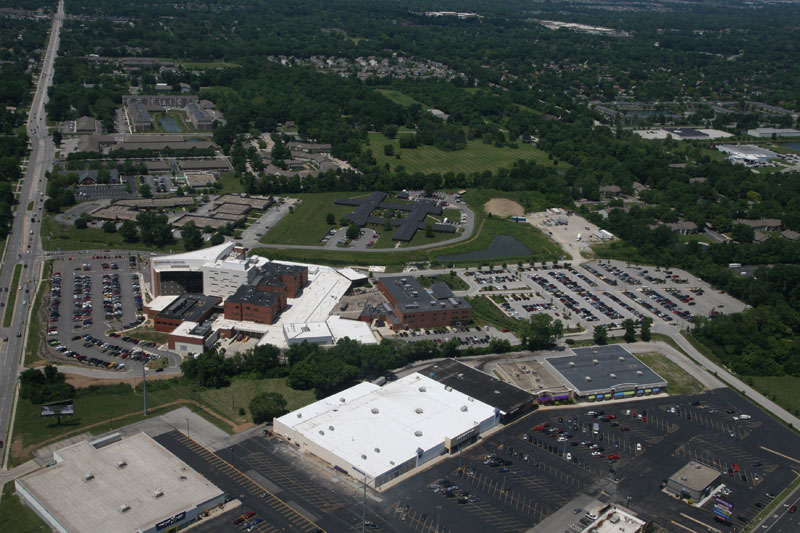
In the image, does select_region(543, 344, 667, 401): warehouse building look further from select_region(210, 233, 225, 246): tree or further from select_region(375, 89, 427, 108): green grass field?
select_region(375, 89, 427, 108): green grass field

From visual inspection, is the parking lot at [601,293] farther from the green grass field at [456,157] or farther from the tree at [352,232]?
the green grass field at [456,157]

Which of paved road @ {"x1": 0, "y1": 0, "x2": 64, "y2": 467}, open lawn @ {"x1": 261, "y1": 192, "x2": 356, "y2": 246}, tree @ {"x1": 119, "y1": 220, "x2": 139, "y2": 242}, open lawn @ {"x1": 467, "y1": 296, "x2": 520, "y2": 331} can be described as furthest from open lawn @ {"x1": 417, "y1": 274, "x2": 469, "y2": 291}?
paved road @ {"x1": 0, "y1": 0, "x2": 64, "y2": 467}

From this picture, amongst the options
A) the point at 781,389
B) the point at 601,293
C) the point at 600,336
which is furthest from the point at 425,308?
the point at 781,389

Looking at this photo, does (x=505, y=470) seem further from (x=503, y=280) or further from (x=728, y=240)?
(x=728, y=240)

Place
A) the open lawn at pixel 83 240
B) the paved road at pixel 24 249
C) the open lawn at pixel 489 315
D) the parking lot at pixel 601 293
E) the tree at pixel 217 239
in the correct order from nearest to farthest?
the paved road at pixel 24 249 → the open lawn at pixel 489 315 → the parking lot at pixel 601 293 → the open lawn at pixel 83 240 → the tree at pixel 217 239

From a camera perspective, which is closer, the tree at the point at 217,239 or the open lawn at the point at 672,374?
the open lawn at the point at 672,374

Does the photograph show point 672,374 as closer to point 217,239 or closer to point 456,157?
point 217,239

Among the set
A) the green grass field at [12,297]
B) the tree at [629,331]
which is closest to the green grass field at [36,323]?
the green grass field at [12,297]

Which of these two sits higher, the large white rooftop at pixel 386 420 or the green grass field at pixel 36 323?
Result: the large white rooftop at pixel 386 420
